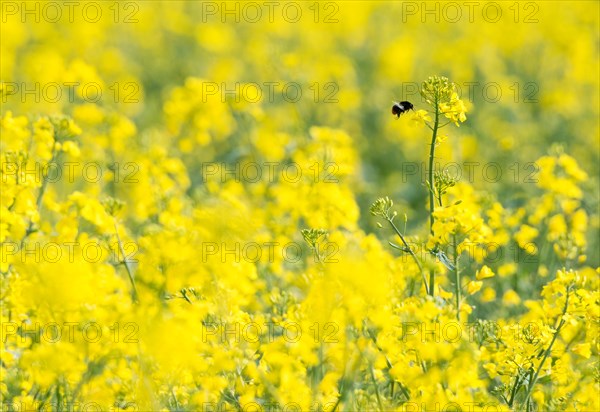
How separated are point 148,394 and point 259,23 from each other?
371 inches

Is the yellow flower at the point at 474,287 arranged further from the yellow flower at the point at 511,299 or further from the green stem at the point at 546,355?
the yellow flower at the point at 511,299

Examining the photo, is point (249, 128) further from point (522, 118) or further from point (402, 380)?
point (402, 380)

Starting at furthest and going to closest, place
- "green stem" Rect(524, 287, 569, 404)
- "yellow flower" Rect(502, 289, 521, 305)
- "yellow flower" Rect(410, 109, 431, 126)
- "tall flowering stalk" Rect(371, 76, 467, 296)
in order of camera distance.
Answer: "yellow flower" Rect(502, 289, 521, 305) < "yellow flower" Rect(410, 109, 431, 126) < "tall flowering stalk" Rect(371, 76, 467, 296) < "green stem" Rect(524, 287, 569, 404)

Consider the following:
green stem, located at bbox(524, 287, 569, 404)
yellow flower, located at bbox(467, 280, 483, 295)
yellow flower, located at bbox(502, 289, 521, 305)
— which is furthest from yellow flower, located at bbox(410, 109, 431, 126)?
yellow flower, located at bbox(502, 289, 521, 305)

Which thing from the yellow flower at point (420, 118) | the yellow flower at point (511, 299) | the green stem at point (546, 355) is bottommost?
the yellow flower at point (511, 299)

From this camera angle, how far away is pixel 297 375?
305cm

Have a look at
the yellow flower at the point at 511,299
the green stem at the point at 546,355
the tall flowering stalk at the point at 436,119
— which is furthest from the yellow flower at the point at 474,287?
the yellow flower at the point at 511,299

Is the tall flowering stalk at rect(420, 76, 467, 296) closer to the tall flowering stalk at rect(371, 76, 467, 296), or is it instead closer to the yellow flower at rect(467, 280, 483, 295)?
the tall flowering stalk at rect(371, 76, 467, 296)

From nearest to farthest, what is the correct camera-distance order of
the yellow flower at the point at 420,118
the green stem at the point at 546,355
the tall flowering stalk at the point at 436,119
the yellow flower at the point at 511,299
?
the green stem at the point at 546,355
the tall flowering stalk at the point at 436,119
the yellow flower at the point at 420,118
the yellow flower at the point at 511,299

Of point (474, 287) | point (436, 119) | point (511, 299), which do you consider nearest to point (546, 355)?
point (474, 287)

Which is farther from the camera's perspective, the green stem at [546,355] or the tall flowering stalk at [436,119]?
the tall flowering stalk at [436,119]

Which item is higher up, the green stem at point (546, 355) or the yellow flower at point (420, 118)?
the yellow flower at point (420, 118)

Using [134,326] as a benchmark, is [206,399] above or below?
below

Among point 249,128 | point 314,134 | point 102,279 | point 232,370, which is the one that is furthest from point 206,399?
point 249,128
